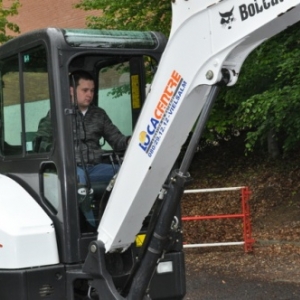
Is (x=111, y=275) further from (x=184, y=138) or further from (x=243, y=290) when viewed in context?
(x=243, y=290)

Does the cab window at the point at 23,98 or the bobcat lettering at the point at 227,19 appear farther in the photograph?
the cab window at the point at 23,98

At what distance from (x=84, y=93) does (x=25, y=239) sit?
3.99 feet

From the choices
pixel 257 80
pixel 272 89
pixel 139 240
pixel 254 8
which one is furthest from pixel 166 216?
pixel 257 80

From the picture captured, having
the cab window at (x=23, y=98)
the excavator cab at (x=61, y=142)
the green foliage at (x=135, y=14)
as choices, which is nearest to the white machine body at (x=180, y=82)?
the excavator cab at (x=61, y=142)

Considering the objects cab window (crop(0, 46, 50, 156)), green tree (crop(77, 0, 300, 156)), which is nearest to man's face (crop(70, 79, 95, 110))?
cab window (crop(0, 46, 50, 156))

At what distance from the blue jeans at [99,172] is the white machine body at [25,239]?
16.6 inches

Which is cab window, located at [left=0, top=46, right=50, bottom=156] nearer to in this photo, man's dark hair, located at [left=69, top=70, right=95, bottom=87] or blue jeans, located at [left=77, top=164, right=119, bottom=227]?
man's dark hair, located at [left=69, top=70, right=95, bottom=87]

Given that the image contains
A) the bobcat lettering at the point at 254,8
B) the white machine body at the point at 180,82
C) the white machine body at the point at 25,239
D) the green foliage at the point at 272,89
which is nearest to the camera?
the bobcat lettering at the point at 254,8

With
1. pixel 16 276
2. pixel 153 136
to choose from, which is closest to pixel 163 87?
pixel 153 136

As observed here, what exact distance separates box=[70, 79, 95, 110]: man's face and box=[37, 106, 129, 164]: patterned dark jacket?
2.6 inches

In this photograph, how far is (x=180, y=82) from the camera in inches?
170

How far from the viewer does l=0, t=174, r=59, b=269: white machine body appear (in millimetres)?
4969

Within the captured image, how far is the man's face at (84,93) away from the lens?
17.4ft

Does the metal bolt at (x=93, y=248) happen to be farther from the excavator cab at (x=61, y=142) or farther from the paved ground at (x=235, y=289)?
the paved ground at (x=235, y=289)
